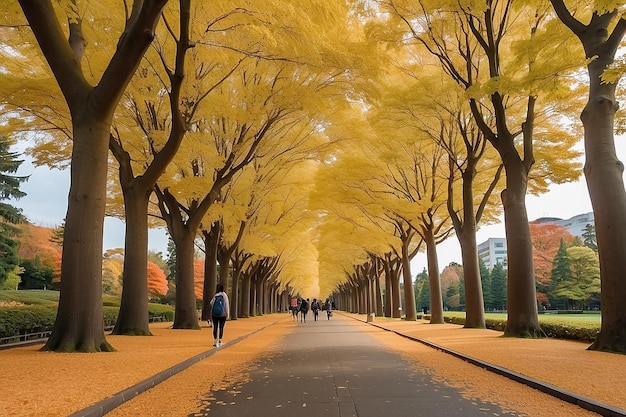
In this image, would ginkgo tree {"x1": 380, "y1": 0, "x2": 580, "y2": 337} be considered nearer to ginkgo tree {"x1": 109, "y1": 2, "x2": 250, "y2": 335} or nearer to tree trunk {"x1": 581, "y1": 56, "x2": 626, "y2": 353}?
tree trunk {"x1": 581, "y1": 56, "x2": 626, "y2": 353}

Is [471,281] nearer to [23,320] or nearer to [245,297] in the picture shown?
[23,320]

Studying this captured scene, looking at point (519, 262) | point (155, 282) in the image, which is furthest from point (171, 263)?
point (519, 262)

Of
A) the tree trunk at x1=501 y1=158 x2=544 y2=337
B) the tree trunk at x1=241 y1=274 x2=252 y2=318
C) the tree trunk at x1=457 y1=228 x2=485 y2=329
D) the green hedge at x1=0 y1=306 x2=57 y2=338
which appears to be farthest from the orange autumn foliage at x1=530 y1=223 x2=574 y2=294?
the green hedge at x1=0 y1=306 x2=57 y2=338

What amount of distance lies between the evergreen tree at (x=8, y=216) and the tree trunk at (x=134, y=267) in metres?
23.3

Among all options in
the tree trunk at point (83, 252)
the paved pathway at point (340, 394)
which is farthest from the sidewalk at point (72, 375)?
the paved pathway at point (340, 394)

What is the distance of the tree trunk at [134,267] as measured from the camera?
1606 centimetres

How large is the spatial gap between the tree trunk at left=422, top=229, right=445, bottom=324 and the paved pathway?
16820 mm

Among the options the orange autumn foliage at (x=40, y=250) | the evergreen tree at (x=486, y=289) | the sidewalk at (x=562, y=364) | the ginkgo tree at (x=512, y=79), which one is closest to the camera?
the sidewalk at (x=562, y=364)

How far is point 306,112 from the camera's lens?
61.3 feet

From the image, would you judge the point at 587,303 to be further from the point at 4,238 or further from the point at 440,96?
the point at 4,238

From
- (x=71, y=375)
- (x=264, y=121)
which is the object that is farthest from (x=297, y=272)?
(x=71, y=375)

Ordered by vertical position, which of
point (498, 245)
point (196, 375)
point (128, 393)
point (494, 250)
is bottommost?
point (196, 375)

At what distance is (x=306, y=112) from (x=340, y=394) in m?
13.7

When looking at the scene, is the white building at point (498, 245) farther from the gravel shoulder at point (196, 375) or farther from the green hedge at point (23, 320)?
the gravel shoulder at point (196, 375)
